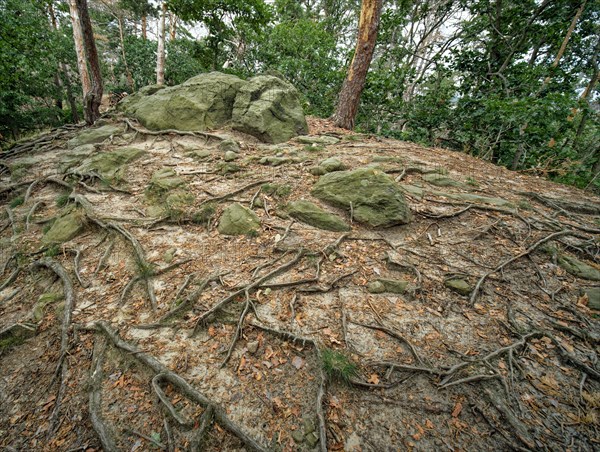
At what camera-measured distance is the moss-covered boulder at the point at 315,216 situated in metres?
4.05

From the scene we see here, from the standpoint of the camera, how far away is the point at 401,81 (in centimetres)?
921

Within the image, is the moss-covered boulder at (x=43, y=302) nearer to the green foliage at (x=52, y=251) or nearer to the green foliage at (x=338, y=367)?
the green foliage at (x=52, y=251)

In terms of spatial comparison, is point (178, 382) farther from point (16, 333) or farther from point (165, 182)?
point (165, 182)

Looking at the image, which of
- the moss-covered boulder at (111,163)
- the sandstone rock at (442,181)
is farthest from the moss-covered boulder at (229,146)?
the sandstone rock at (442,181)

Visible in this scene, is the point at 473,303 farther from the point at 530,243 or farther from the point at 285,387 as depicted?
the point at 285,387

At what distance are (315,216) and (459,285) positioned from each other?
212 centimetres

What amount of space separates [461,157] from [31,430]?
8761mm

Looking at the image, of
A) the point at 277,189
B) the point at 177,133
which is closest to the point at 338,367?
the point at 277,189

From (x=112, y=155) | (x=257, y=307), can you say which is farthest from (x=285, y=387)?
(x=112, y=155)

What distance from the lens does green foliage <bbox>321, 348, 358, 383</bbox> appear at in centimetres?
231

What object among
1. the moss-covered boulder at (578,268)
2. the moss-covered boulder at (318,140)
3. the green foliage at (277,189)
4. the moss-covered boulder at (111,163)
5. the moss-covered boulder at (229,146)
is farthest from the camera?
the moss-covered boulder at (318,140)

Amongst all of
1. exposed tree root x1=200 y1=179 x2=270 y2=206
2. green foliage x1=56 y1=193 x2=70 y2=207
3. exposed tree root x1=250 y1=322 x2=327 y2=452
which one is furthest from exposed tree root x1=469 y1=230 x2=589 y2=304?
green foliage x1=56 y1=193 x2=70 y2=207

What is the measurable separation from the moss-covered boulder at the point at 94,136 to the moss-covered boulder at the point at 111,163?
5.18 feet

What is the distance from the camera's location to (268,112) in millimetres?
7418
